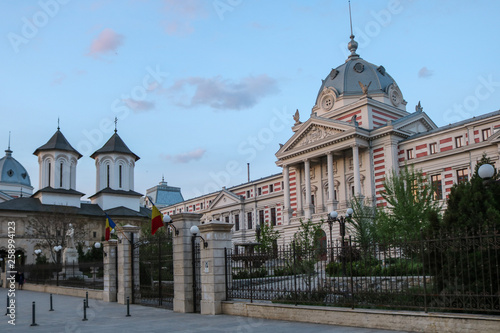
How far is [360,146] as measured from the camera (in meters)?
48.4

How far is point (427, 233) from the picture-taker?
11.5 m

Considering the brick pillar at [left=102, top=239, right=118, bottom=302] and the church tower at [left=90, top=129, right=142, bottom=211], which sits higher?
the church tower at [left=90, top=129, right=142, bottom=211]

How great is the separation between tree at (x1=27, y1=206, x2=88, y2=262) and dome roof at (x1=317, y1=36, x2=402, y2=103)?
3517 centimetres

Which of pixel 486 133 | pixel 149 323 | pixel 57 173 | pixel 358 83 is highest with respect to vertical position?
pixel 358 83

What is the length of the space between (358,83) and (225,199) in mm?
27810

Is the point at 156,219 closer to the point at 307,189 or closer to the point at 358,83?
the point at 307,189

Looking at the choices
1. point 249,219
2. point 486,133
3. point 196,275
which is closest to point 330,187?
point 486,133

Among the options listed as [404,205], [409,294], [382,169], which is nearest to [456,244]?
[409,294]

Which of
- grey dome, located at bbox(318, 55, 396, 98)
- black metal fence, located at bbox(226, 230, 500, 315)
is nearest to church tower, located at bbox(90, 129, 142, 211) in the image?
grey dome, located at bbox(318, 55, 396, 98)

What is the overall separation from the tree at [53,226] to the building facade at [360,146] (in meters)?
25.4

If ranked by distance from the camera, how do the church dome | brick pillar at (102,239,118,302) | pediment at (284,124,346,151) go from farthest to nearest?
the church dome < pediment at (284,124,346,151) < brick pillar at (102,239,118,302)

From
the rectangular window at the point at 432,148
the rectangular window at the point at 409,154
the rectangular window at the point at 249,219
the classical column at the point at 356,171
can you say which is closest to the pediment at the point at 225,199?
the rectangular window at the point at 249,219

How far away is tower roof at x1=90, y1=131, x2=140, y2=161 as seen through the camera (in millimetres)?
74188

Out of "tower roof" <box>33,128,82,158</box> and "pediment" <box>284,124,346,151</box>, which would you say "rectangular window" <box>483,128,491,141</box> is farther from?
"tower roof" <box>33,128,82,158</box>
